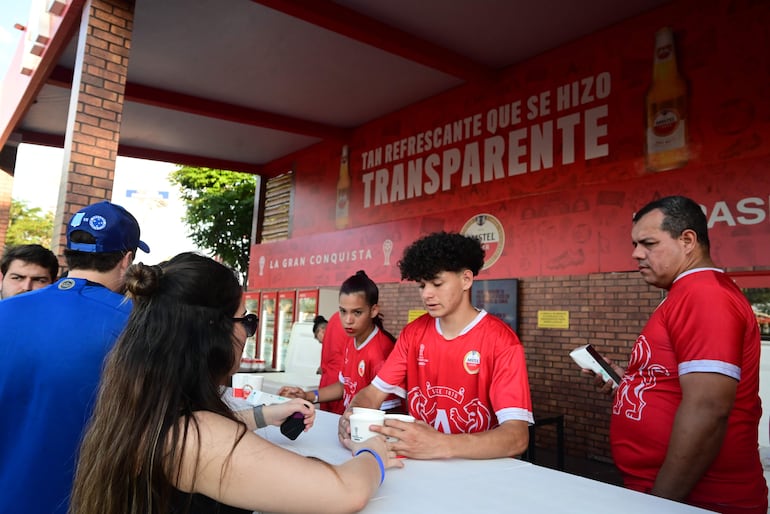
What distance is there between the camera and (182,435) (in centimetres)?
110

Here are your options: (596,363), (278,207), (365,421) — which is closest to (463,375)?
(596,363)

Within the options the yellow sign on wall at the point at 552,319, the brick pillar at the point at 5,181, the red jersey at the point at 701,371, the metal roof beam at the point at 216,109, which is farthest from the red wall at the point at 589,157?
the brick pillar at the point at 5,181

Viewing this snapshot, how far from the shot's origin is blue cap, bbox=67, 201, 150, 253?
76.3 inches

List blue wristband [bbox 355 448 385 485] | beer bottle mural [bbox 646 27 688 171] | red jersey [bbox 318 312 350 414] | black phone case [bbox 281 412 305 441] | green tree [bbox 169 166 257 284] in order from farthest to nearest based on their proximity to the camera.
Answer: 1. green tree [bbox 169 166 257 284]
2. beer bottle mural [bbox 646 27 688 171]
3. red jersey [bbox 318 312 350 414]
4. black phone case [bbox 281 412 305 441]
5. blue wristband [bbox 355 448 385 485]

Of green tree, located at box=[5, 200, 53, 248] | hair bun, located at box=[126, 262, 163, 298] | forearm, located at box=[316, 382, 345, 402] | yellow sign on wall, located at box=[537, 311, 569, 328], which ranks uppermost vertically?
green tree, located at box=[5, 200, 53, 248]

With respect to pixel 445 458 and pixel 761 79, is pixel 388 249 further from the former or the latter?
pixel 445 458

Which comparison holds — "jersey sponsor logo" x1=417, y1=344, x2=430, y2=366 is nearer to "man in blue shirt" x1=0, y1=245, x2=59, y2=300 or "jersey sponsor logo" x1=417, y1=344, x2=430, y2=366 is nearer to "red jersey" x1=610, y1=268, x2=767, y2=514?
"red jersey" x1=610, y1=268, x2=767, y2=514

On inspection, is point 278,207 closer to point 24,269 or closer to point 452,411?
point 24,269

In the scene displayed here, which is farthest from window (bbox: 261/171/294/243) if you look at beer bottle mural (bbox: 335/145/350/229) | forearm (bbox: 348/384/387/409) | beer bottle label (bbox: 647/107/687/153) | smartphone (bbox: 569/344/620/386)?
smartphone (bbox: 569/344/620/386)

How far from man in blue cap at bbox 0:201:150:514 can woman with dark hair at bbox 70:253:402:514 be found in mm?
392

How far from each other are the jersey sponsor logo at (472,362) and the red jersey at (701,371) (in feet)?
1.80

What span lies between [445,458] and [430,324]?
81 cm

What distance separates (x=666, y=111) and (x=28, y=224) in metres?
30.9

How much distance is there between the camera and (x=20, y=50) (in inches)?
315
